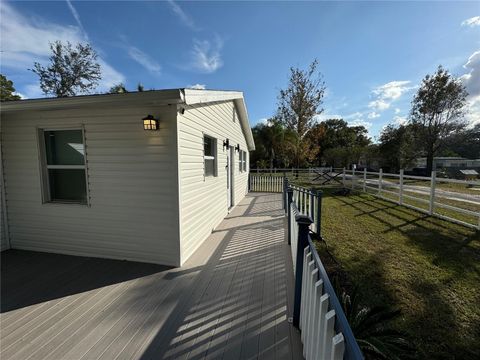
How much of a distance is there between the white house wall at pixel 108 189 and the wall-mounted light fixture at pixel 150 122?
0.35ft

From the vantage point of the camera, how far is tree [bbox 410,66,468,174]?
19.4 meters

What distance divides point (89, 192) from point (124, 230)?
91cm

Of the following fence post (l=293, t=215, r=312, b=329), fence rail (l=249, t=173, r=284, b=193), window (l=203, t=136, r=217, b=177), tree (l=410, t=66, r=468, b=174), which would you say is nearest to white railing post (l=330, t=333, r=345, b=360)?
fence post (l=293, t=215, r=312, b=329)

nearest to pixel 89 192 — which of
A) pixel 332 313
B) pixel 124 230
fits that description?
pixel 124 230

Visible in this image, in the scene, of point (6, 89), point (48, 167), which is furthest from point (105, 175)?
point (6, 89)

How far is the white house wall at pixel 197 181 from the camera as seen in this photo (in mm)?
3574

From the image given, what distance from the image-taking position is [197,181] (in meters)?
4.22

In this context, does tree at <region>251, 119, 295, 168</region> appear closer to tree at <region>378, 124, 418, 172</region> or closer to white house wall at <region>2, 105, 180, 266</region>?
tree at <region>378, 124, 418, 172</region>

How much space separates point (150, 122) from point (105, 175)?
4.20ft

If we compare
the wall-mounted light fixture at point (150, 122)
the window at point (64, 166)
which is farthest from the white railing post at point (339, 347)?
the window at point (64, 166)

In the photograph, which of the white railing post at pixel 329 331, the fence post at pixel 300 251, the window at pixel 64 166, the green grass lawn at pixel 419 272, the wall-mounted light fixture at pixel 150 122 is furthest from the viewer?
the window at pixel 64 166

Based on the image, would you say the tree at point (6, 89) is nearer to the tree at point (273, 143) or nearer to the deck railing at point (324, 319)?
the tree at point (273, 143)

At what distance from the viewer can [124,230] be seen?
11.9 feet

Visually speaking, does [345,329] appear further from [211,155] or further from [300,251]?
[211,155]
